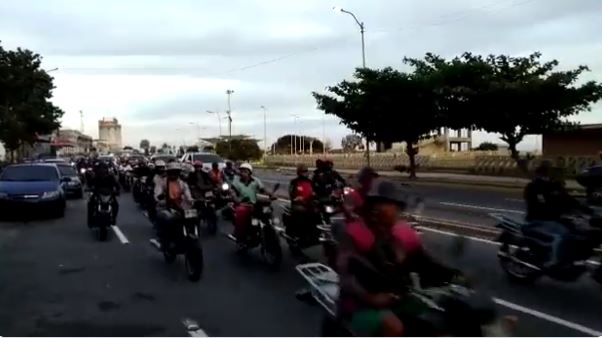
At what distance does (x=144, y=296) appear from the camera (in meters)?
8.87

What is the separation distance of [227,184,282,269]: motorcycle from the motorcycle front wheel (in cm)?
129

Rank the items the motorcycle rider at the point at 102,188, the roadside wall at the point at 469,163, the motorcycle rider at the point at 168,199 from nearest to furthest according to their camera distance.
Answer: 1. the motorcycle rider at the point at 168,199
2. the motorcycle rider at the point at 102,188
3. the roadside wall at the point at 469,163

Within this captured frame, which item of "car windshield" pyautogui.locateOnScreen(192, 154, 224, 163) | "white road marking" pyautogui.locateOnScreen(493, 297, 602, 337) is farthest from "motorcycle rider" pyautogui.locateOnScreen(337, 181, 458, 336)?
"car windshield" pyautogui.locateOnScreen(192, 154, 224, 163)

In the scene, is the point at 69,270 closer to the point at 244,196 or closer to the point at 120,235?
the point at 244,196

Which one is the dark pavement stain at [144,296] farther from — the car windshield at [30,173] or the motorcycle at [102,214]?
the car windshield at [30,173]

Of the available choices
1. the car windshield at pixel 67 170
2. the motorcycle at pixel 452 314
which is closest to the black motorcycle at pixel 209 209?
the motorcycle at pixel 452 314

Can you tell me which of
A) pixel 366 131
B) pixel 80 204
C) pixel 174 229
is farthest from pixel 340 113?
pixel 174 229

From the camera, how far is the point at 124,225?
17609 millimetres

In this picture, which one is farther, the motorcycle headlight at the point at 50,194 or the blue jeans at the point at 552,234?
the motorcycle headlight at the point at 50,194

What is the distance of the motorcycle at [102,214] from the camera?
1492cm

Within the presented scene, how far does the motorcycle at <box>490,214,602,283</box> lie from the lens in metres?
8.51

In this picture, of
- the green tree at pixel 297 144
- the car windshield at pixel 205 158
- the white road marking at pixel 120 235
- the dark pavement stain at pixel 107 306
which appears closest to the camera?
the dark pavement stain at pixel 107 306

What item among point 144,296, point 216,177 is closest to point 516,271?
point 144,296

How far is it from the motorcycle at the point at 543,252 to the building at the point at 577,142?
3815cm
